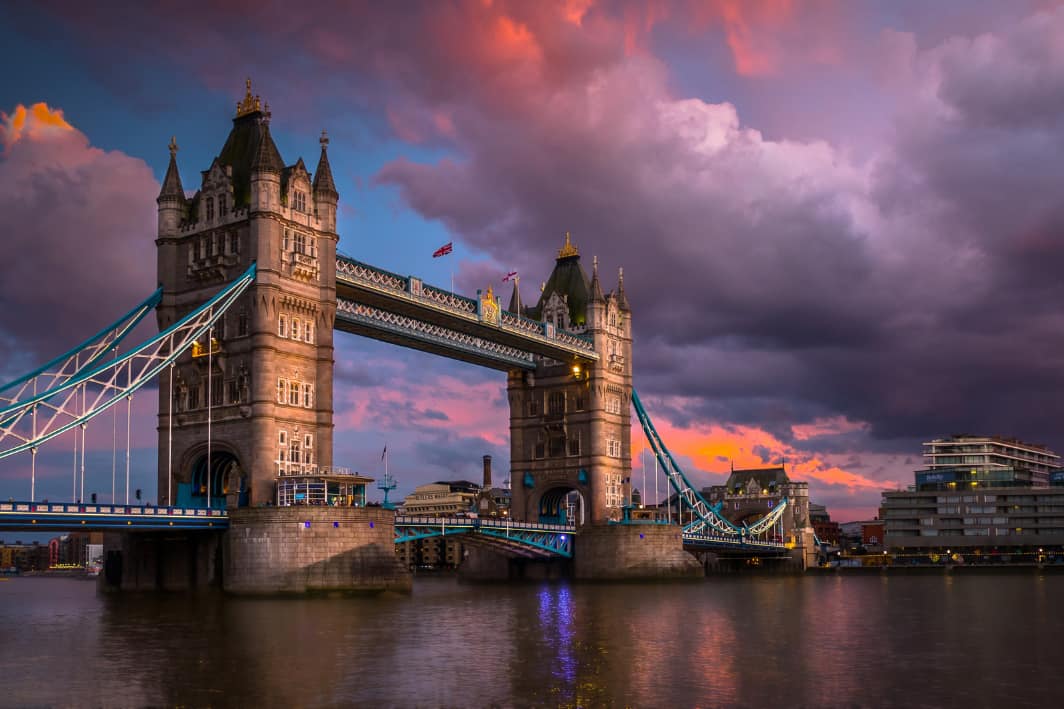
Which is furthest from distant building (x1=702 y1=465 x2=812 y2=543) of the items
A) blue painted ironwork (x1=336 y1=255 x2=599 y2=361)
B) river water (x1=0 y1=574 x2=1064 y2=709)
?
river water (x1=0 y1=574 x2=1064 y2=709)

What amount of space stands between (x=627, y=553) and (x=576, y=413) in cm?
1818

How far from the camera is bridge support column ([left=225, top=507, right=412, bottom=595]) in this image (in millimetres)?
64312

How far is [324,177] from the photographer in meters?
76.6

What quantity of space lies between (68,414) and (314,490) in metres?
14.4

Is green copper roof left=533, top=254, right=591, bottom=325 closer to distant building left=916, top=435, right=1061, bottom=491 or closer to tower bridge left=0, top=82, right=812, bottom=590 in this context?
tower bridge left=0, top=82, right=812, bottom=590

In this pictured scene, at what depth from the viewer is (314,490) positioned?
6825 cm

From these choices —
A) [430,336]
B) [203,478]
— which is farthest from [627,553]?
[203,478]

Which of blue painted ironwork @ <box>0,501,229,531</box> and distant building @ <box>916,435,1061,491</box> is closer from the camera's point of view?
blue painted ironwork @ <box>0,501,229,531</box>

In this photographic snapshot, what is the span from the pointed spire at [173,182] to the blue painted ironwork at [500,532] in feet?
85.7

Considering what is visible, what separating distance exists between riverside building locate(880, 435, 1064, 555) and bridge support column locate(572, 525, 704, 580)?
77.0m

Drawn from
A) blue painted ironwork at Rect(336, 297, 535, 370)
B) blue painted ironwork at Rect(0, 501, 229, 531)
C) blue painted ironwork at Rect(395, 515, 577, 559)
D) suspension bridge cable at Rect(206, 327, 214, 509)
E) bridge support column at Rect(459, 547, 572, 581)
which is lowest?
bridge support column at Rect(459, 547, 572, 581)

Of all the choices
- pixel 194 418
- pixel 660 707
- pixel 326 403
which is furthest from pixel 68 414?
pixel 660 707

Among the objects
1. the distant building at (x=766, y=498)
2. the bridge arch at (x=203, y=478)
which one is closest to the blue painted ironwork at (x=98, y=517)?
the bridge arch at (x=203, y=478)

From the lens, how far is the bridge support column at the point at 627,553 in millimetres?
95500
